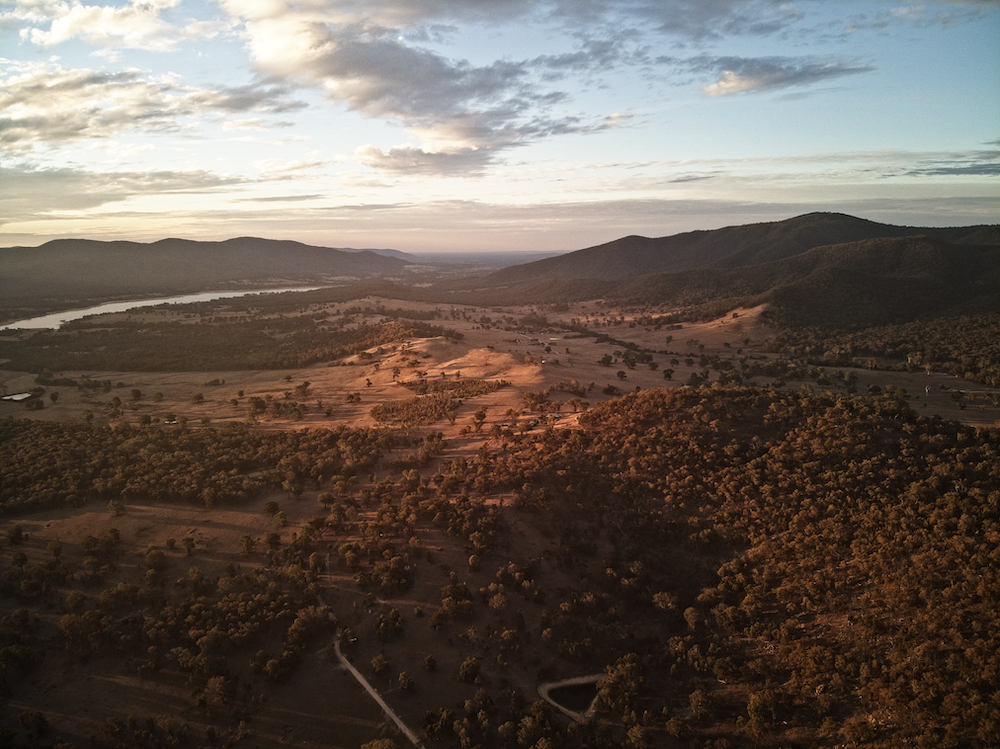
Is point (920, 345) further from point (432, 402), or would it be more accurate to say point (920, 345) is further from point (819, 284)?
point (432, 402)

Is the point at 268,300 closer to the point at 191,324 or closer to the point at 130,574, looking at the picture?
the point at 191,324

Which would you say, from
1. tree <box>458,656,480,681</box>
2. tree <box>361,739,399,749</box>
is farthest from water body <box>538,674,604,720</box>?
tree <box>361,739,399,749</box>

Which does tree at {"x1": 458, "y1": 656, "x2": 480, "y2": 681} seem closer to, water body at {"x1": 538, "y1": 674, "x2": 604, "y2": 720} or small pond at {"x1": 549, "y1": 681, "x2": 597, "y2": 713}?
water body at {"x1": 538, "y1": 674, "x2": 604, "y2": 720}

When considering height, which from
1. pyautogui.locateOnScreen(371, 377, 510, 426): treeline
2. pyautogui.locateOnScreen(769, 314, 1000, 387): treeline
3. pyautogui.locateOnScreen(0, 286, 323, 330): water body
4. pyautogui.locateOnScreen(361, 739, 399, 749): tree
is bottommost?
pyautogui.locateOnScreen(361, 739, 399, 749): tree

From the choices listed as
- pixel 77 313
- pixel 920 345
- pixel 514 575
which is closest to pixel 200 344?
pixel 77 313

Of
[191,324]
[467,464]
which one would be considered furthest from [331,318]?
[467,464]
